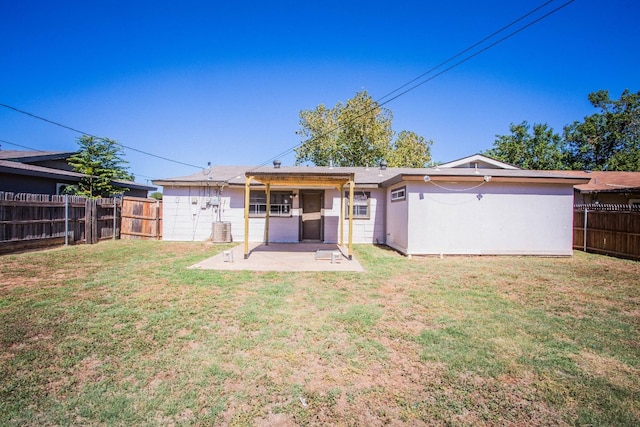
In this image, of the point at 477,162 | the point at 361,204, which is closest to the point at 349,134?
the point at 477,162

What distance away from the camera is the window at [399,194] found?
32.5 feet

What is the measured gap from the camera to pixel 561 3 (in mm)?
6109

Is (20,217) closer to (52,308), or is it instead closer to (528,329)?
(52,308)

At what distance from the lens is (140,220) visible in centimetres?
1273

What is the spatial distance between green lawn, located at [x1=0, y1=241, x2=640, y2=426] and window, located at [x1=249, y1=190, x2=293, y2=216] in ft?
21.6

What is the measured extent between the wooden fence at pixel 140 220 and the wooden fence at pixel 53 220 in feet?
1.14

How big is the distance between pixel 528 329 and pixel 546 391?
152 cm

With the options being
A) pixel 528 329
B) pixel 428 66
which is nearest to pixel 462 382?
pixel 528 329

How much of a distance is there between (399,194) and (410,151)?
905 inches

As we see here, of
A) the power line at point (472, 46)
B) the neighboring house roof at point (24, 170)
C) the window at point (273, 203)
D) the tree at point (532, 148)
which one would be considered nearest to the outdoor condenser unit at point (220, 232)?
the window at point (273, 203)

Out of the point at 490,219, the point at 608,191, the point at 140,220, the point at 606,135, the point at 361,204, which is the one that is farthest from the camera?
the point at 606,135

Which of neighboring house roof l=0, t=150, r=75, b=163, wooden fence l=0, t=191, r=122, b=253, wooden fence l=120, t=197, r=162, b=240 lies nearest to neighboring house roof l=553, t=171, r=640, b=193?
wooden fence l=120, t=197, r=162, b=240

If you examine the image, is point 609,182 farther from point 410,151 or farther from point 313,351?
point 313,351

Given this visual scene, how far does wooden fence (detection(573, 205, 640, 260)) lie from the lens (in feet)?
30.5
